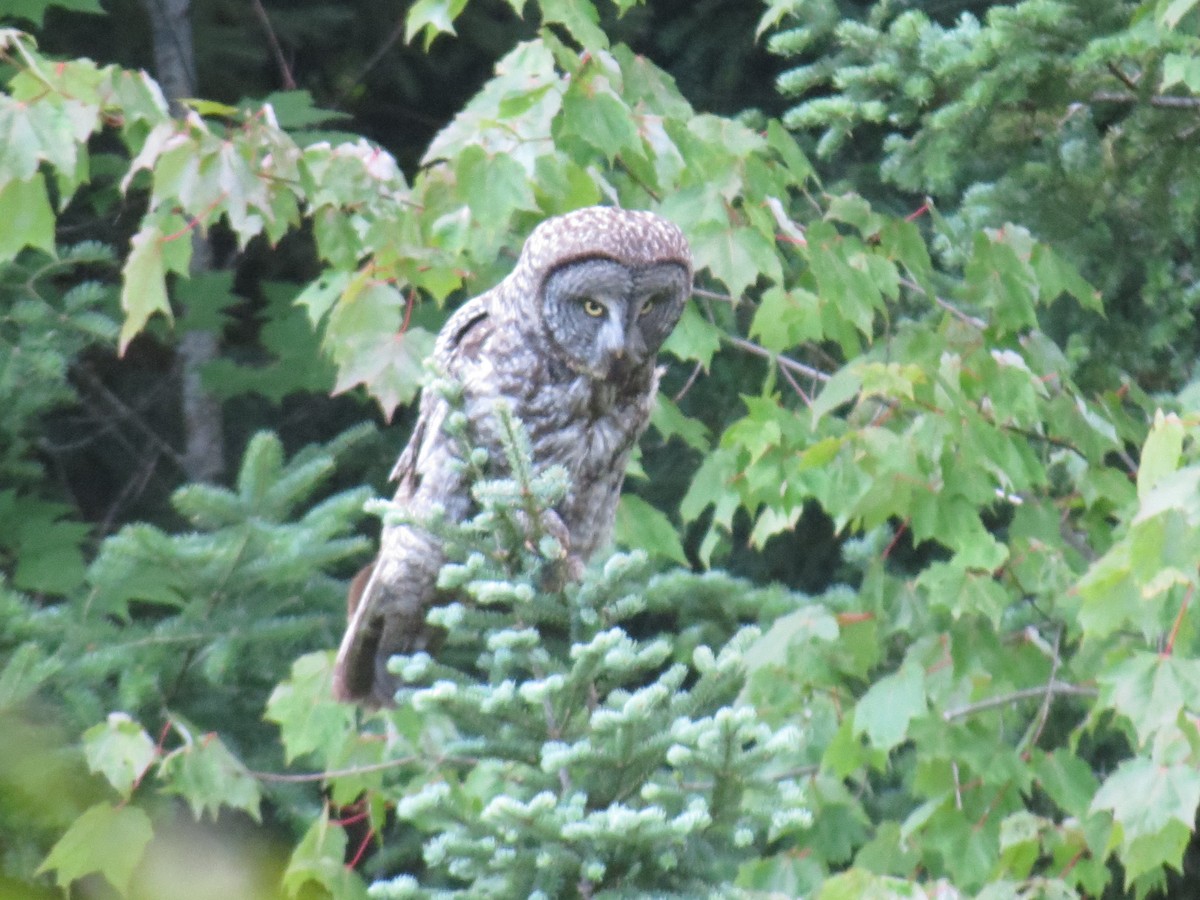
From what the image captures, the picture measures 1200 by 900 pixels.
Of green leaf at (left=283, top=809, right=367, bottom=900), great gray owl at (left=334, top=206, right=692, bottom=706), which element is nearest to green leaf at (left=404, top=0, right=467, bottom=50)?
great gray owl at (left=334, top=206, right=692, bottom=706)

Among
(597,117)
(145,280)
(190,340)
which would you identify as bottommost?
(190,340)

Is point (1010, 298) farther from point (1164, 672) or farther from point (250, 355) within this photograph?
point (250, 355)

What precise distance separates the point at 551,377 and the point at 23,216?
3.06 feet

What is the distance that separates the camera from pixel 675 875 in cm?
183

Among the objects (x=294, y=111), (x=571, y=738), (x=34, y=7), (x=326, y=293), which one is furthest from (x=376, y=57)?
(x=571, y=738)

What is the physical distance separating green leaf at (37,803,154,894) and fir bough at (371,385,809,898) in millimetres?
1170

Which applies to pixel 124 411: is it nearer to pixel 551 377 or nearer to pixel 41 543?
pixel 41 543

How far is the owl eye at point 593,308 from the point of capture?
94.2 inches

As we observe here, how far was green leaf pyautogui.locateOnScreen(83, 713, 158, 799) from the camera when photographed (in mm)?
2799

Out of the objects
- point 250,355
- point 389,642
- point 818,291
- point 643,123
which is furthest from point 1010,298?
point 250,355

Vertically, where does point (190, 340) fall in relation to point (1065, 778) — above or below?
below

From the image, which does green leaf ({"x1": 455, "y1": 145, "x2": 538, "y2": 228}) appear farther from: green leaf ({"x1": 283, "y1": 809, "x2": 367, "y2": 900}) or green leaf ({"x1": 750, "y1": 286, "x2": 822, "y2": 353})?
green leaf ({"x1": 283, "y1": 809, "x2": 367, "y2": 900})

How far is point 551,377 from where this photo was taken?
8.17 ft

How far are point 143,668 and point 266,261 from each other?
2.35 meters
